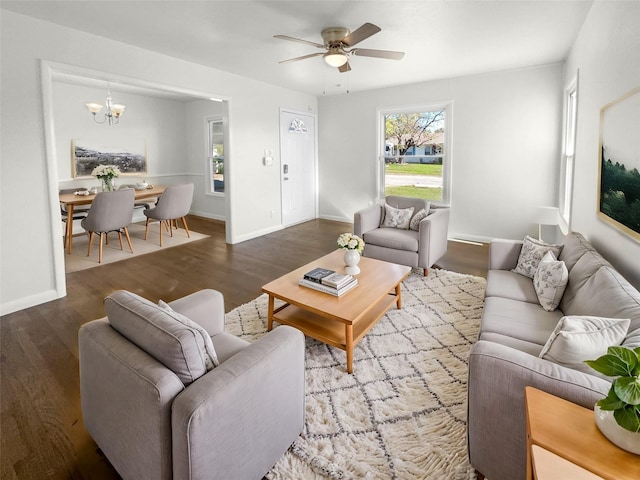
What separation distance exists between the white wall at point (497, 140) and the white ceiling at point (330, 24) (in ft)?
1.38

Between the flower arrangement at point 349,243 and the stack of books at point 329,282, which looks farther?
the flower arrangement at point 349,243

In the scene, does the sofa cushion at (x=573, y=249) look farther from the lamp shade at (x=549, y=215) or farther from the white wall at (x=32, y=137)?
the white wall at (x=32, y=137)

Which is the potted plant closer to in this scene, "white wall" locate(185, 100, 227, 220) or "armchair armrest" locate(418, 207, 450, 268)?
"armchair armrest" locate(418, 207, 450, 268)

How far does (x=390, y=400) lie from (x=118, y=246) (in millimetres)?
4980

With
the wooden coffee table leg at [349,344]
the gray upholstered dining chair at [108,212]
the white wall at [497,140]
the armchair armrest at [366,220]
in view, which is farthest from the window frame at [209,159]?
the wooden coffee table leg at [349,344]

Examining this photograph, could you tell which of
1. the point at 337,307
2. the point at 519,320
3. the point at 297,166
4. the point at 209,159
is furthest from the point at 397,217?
the point at 209,159

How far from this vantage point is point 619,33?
2227 mm

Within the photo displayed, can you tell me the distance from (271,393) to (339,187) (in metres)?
5.94

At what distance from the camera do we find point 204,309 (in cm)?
194

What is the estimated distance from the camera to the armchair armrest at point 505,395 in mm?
1221

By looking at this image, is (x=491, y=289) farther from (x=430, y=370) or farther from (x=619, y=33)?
(x=619, y=33)

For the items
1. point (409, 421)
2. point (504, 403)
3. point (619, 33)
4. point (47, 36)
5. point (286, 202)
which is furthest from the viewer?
point (286, 202)

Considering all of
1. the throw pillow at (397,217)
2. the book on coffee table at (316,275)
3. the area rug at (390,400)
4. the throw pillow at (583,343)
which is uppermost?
the throw pillow at (397,217)

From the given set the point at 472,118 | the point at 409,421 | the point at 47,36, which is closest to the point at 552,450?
the point at 409,421
